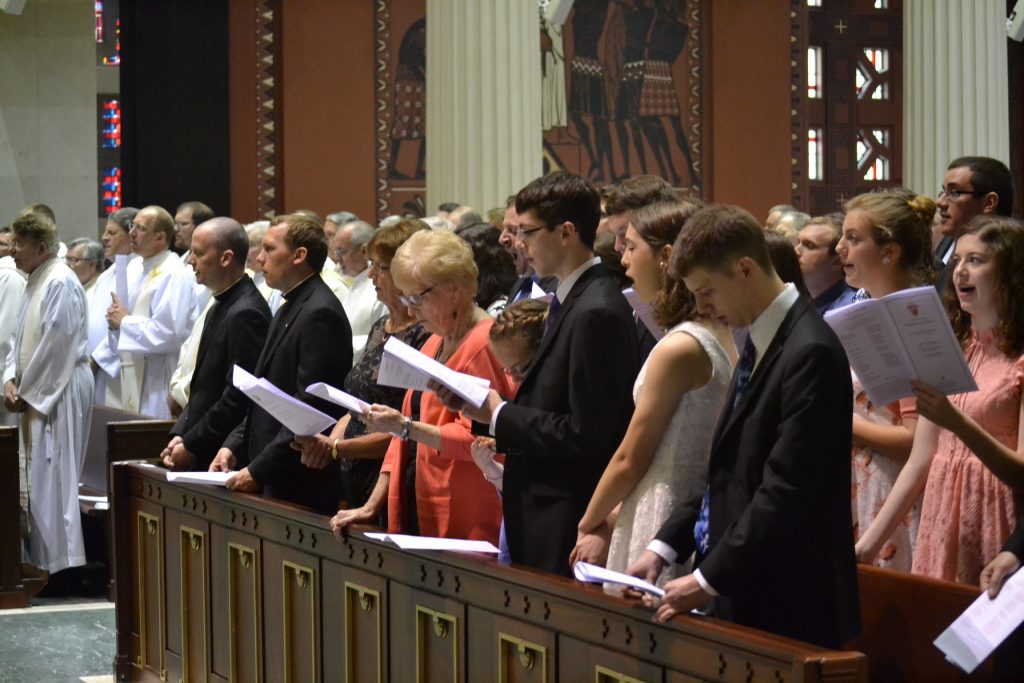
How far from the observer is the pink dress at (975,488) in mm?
4051

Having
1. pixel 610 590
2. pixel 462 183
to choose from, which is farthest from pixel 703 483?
pixel 462 183

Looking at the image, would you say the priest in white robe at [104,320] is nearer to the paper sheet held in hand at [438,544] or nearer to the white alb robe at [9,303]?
the white alb robe at [9,303]

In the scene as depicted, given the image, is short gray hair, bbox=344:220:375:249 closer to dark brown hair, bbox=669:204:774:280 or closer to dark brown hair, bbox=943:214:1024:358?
dark brown hair, bbox=943:214:1024:358

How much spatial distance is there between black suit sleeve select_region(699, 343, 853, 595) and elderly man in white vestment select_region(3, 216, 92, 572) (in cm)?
622

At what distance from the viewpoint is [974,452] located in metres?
3.84

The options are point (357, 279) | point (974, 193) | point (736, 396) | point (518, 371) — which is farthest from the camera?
point (357, 279)

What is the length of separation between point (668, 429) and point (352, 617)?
5.11ft

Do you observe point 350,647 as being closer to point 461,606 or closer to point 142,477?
point 461,606

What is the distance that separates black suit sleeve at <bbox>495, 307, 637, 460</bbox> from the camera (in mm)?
4051

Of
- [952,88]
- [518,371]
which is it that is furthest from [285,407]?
[952,88]

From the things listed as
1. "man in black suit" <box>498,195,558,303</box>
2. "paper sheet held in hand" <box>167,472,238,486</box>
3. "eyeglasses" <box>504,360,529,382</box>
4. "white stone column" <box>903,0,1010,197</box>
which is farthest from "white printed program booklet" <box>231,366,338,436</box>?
"white stone column" <box>903,0,1010,197</box>

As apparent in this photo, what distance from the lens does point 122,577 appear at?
6.50 metres

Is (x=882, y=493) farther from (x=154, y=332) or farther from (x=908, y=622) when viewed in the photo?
(x=154, y=332)

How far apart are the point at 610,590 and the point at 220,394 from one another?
3.03m
